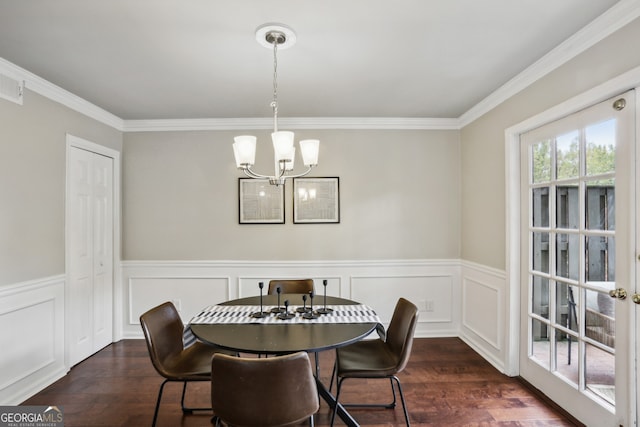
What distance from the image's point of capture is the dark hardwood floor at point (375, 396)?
7.30 ft

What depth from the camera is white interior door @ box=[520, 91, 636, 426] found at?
1.83 meters

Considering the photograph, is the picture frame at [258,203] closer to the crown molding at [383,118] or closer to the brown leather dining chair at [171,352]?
the crown molding at [383,118]

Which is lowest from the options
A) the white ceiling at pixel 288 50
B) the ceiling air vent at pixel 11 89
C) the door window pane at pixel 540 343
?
the door window pane at pixel 540 343

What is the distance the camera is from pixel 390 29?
1951 millimetres

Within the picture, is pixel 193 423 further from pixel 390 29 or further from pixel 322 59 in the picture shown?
pixel 390 29

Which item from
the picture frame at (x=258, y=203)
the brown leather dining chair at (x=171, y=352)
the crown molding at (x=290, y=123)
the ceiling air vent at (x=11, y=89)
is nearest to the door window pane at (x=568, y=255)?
the crown molding at (x=290, y=123)

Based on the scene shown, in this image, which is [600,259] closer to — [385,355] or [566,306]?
[566,306]

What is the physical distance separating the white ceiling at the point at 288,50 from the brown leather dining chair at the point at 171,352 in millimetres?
1690

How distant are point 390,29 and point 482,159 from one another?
73.3 inches

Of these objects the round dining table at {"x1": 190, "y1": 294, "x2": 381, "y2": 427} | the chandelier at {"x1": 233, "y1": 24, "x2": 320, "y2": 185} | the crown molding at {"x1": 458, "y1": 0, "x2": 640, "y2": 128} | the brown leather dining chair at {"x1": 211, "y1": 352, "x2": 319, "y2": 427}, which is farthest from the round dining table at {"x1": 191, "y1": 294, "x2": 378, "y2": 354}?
the crown molding at {"x1": 458, "y1": 0, "x2": 640, "y2": 128}

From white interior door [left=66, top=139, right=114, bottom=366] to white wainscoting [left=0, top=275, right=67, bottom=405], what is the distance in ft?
0.46

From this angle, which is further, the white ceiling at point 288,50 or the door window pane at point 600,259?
the door window pane at point 600,259

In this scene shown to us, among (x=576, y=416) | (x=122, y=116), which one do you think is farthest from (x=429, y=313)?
(x=122, y=116)

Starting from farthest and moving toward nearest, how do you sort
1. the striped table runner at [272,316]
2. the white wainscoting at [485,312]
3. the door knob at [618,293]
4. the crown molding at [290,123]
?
the crown molding at [290,123] < the white wainscoting at [485,312] < the striped table runner at [272,316] < the door knob at [618,293]
